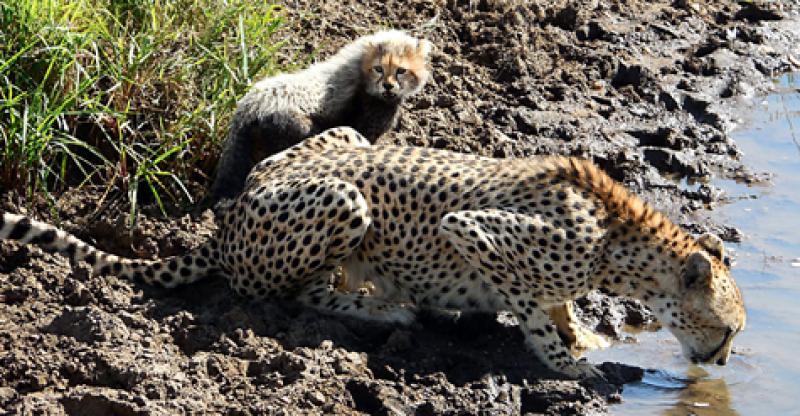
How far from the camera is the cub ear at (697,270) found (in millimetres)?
5438

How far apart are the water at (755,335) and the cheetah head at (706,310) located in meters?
0.20

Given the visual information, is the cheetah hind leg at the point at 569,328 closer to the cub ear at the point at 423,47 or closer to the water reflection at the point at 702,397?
the water reflection at the point at 702,397

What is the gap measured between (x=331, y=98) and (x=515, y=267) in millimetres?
2067

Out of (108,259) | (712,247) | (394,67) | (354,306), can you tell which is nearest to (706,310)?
(712,247)

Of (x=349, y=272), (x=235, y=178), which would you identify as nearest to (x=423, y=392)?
(x=349, y=272)

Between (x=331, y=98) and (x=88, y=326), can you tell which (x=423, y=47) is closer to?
(x=331, y=98)

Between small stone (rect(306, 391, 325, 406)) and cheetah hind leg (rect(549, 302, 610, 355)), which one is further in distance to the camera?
cheetah hind leg (rect(549, 302, 610, 355))

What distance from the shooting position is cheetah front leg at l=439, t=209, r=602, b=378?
17.8 ft

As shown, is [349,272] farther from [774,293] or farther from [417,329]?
[774,293]

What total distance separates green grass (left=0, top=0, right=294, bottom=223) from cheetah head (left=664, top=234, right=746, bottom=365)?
6.90 ft

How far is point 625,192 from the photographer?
18.5ft

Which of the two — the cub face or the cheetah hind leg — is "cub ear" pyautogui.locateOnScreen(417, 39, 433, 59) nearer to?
the cub face

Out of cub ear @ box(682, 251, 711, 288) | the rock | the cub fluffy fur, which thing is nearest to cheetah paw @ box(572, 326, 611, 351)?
cub ear @ box(682, 251, 711, 288)

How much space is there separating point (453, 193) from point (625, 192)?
68cm
